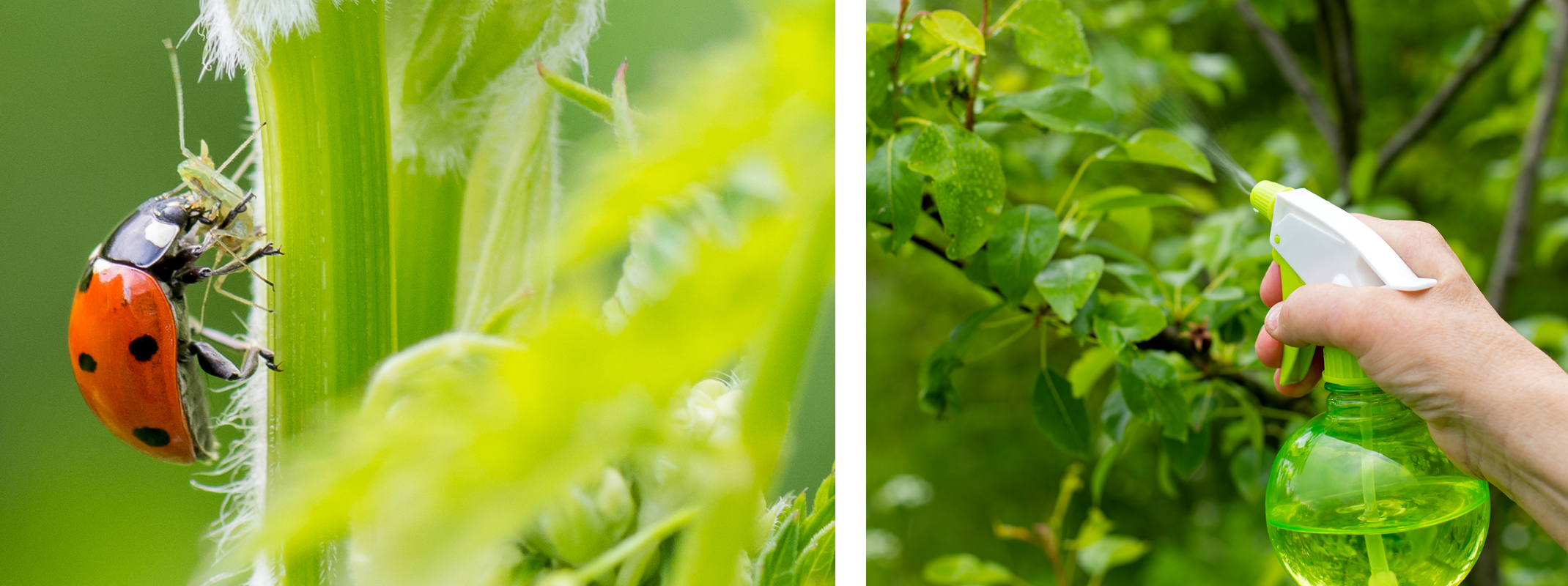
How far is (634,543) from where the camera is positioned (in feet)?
1.03

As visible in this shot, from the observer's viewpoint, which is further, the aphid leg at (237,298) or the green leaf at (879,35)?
the green leaf at (879,35)

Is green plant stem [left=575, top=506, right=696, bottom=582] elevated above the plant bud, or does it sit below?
below

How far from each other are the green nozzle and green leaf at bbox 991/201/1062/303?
12 cm

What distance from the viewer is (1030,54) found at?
1.62 feet

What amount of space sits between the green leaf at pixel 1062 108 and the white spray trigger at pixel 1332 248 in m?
0.14

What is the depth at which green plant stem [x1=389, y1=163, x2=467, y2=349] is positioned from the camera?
30cm

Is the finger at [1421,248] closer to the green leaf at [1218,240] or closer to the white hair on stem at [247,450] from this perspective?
the green leaf at [1218,240]

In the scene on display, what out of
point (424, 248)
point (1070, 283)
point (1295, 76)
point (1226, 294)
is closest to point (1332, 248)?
point (1070, 283)

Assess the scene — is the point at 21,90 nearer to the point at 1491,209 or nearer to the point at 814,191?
the point at 814,191

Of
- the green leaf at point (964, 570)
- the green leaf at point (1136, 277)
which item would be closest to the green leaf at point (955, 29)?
the green leaf at point (1136, 277)

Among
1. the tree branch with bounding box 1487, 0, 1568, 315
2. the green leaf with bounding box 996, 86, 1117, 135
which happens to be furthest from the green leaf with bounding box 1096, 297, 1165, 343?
the tree branch with bounding box 1487, 0, 1568, 315

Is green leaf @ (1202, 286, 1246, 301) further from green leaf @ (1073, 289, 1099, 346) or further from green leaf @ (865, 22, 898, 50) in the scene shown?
green leaf @ (865, 22, 898, 50)

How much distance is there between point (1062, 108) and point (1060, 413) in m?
0.22

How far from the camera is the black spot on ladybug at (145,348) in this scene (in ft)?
0.89
